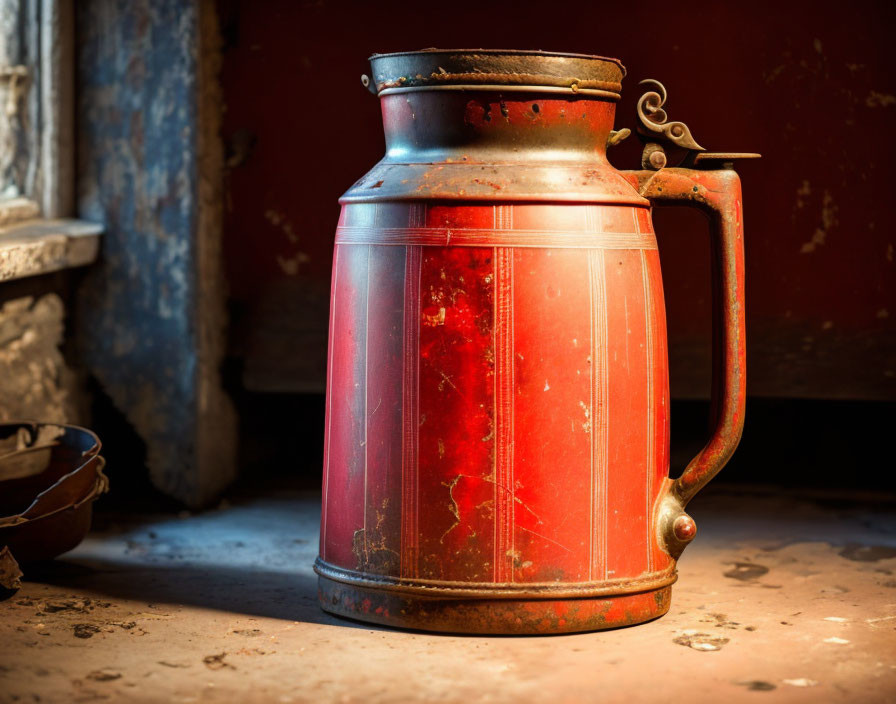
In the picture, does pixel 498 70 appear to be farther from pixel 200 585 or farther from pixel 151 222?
pixel 151 222

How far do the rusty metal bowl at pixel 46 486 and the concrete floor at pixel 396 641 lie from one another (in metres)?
0.09

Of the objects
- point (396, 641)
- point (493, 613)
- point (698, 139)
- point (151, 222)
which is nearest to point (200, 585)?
point (396, 641)

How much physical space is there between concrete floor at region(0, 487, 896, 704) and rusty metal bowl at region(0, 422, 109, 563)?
0.28 ft

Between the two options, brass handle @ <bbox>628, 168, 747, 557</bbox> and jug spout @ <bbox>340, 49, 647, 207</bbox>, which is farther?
brass handle @ <bbox>628, 168, 747, 557</bbox>

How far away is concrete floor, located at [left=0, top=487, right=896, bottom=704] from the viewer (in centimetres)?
179

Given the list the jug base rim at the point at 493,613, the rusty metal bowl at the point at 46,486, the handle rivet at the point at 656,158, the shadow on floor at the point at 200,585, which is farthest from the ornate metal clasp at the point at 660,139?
the rusty metal bowl at the point at 46,486

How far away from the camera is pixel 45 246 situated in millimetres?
2883

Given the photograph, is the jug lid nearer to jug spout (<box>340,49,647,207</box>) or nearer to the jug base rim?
jug spout (<box>340,49,647,207</box>)

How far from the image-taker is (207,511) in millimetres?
3195

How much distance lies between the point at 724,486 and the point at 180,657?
1.99 meters

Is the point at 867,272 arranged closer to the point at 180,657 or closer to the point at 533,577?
the point at 533,577

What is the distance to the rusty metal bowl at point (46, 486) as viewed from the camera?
2.33 m

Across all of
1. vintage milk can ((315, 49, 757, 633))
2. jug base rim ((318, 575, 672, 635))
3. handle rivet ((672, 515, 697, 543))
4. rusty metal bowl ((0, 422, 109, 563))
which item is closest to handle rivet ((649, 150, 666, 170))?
vintage milk can ((315, 49, 757, 633))

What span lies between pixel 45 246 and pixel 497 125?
135cm
